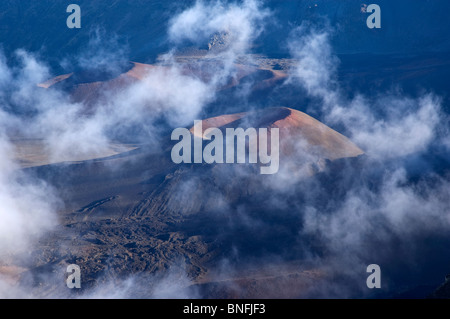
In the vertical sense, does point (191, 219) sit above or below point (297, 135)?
below

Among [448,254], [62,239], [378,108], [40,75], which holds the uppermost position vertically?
[40,75]

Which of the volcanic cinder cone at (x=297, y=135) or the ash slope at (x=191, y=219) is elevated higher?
the volcanic cinder cone at (x=297, y=135)

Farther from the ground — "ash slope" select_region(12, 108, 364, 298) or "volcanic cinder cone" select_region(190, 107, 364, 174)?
"volcanic cinder cone" select_region(190, 107, 364, 174)

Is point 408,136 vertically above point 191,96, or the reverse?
point 191,96

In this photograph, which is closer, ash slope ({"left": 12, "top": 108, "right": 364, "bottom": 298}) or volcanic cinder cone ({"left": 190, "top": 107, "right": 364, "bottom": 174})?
ash slope ({"left": 12, "top": 108, "right": 364, "bottom": 298})

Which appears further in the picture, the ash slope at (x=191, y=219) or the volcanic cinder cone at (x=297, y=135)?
the volcanic cinder cone at (x=297, y=135)

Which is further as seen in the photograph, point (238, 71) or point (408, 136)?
point (238, 71)

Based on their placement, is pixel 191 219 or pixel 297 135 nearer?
pixel 191 219
